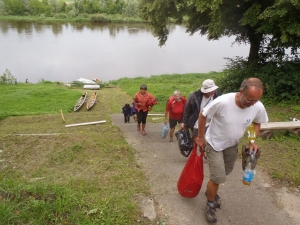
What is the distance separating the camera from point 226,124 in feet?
9.19

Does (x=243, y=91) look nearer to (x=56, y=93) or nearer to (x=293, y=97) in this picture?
(x=293, y=97)

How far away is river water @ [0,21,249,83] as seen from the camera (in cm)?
2644

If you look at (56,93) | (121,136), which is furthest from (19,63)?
(121,136)

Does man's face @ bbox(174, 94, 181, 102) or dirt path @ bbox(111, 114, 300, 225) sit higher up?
man's face @ bbox(174, 94, 181, 102)

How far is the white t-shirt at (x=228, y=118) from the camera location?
2.74 m

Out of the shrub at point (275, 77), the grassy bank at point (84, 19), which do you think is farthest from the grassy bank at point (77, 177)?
the grassy bank at point (84, 19)

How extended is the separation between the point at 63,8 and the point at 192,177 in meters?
68.3

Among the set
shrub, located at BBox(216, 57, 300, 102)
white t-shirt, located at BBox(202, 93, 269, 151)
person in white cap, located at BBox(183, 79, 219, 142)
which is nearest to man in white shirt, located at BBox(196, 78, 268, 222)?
white t-shirt, located at BBox(202, 93, 269, 151)

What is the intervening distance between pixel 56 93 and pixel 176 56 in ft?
58.6

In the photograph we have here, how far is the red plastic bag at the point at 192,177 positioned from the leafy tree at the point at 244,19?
22.2ft

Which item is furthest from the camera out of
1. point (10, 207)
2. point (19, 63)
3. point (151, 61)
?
point (151, 61)

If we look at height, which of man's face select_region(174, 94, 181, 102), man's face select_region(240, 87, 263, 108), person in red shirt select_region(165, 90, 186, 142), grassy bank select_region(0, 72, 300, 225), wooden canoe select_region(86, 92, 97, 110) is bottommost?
wooden canoe select_region(86, 92, 97, 110)

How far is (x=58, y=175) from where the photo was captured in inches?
149

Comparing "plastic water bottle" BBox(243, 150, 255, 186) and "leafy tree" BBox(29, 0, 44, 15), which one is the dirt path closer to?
"plastic water bottle" BBox(243, 150, 255, 186)
